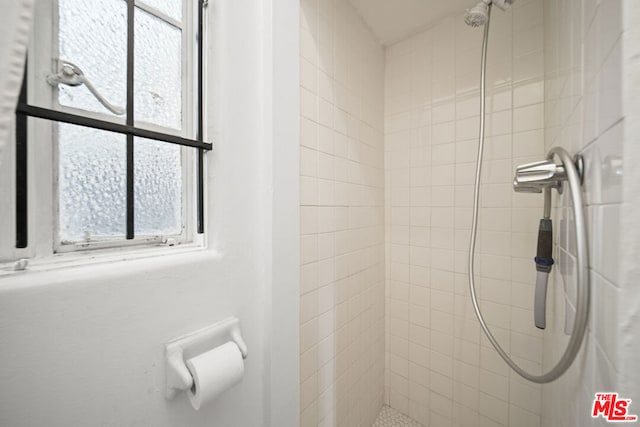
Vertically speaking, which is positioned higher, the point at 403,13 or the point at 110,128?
the point at 403,13

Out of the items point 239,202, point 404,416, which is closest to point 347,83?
point 239,202

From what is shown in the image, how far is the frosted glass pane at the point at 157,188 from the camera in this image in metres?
0.54

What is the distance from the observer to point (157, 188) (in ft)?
1.87

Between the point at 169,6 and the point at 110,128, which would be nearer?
the point at 110,128

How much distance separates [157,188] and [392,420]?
1712 mm

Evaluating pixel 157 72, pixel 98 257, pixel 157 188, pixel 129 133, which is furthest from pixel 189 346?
pixel 157 72

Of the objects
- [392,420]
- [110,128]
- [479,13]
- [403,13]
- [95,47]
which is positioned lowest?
[392,420]

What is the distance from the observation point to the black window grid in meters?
0.38

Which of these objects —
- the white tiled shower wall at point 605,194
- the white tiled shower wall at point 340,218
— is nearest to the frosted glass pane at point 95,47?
the white tiled shower wall at point 340,218

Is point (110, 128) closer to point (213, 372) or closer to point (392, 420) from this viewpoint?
point (213, 372)

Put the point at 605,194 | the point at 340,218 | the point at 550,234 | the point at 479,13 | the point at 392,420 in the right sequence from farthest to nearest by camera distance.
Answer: the point at 392,420 → the point at 340,218 → the point at 479,13 → the point at 550,234 → the point at 605,194

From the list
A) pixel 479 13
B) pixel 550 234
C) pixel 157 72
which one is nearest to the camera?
pixel 157 72

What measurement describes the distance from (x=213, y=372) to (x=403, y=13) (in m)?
1.69

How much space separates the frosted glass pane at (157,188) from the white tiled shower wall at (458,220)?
1186mm
